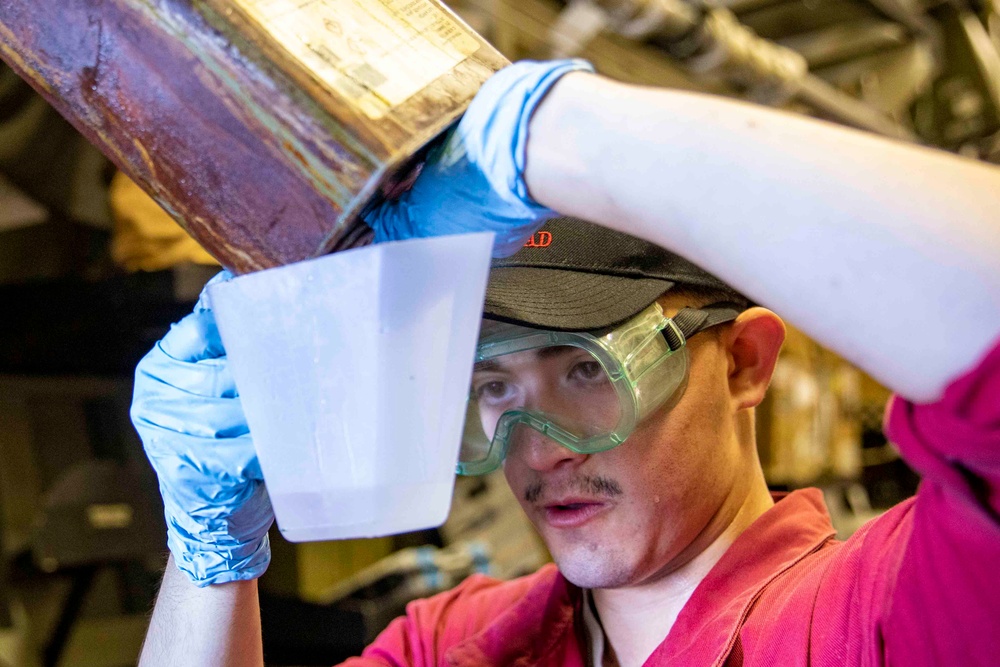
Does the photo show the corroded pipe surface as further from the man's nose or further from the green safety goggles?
the man's nose

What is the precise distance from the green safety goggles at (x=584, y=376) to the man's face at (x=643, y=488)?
36mm

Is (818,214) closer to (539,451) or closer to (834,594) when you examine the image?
(834,594)

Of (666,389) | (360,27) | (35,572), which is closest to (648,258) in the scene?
(666,389)

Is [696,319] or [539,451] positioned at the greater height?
[696,319]

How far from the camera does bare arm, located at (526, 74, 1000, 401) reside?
1.89ft

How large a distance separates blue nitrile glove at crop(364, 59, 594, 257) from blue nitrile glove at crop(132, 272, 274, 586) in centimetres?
26

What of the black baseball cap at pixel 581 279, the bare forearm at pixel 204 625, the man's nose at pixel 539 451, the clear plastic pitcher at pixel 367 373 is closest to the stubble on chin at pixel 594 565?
the man's nose at pixel 539 451

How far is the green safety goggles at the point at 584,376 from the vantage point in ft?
3.89

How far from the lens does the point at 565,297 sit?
46.8 inches

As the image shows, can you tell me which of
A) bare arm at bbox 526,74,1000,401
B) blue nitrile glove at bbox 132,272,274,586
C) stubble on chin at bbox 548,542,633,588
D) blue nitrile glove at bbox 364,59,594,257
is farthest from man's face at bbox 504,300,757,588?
bare arm at bbox 526,74,1000,401

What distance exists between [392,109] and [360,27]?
0.36ft

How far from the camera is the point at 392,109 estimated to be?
756mm

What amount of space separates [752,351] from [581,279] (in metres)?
0.35

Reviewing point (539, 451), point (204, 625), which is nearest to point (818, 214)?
point (539, 451)
